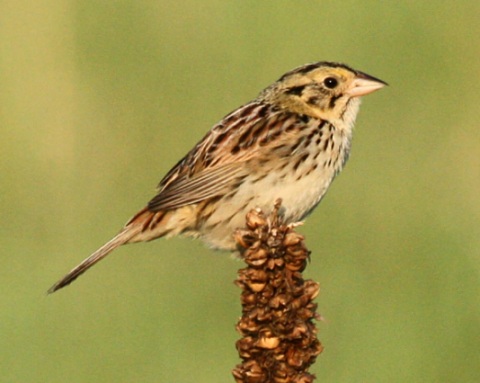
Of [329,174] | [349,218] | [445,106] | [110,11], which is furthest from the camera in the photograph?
[110,11]

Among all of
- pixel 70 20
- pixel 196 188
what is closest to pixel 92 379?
pixel 196 188

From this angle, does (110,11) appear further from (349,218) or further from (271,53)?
(349,218)

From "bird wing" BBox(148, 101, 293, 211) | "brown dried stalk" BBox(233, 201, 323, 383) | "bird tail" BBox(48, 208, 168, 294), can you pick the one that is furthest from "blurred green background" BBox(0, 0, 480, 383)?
"brown dried stalk" BBox(233, 201, 323, 383)

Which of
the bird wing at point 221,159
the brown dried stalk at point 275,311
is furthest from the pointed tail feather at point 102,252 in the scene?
the brown dried stalk at point 275,311

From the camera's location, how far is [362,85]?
5.62m

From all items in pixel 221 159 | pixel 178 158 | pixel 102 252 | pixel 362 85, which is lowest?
pixel 102 252

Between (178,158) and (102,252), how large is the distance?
2.94m

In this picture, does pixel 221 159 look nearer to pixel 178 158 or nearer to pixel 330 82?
pixel 330 82

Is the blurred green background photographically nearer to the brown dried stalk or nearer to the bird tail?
the bird tail

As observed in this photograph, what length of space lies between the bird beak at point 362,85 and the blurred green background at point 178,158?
3.66ft

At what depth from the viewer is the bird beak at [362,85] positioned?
18.4 feet

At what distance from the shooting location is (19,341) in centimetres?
647

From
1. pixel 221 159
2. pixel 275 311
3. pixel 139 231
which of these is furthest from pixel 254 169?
pixel 275 311

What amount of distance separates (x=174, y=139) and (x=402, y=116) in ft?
4.28
